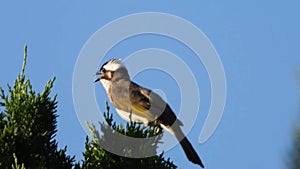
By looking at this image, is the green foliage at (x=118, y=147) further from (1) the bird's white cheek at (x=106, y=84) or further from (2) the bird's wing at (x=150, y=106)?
(1) the bird's white cheek at (x=106, y=84)

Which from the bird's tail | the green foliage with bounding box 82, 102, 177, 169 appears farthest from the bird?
the green foliage with bounding box 82, 102, 177, 169

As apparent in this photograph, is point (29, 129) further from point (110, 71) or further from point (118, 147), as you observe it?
point (110, 71)

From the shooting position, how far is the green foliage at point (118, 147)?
21.6 ft

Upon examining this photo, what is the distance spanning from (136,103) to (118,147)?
334cm

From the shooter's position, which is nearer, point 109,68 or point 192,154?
point 192,154

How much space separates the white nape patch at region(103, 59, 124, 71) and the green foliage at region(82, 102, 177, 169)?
14.2 feet

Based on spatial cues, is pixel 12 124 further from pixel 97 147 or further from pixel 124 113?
pixel 124 113

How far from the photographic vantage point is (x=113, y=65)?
37.1 ft

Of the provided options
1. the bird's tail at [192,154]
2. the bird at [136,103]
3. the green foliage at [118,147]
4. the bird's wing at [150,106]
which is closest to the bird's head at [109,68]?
the bird at [136,103]

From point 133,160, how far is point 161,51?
9.50 feet

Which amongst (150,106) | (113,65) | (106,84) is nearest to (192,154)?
(150,106)

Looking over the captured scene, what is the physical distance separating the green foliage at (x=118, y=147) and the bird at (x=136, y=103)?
1346mm

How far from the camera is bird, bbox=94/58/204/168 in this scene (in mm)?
8789

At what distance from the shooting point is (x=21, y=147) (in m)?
6.39
